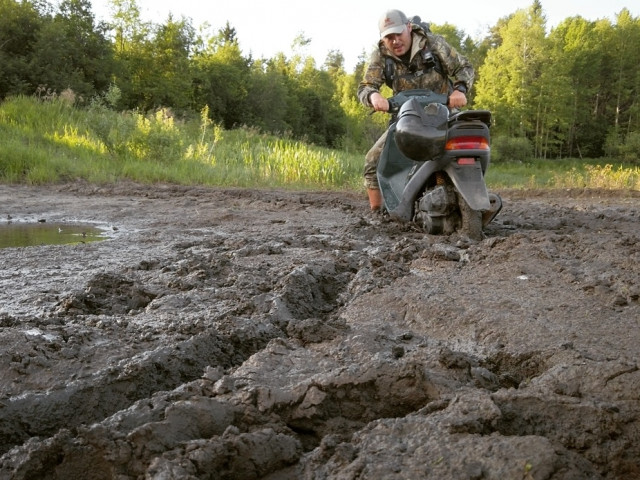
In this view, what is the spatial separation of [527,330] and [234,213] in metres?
4.80

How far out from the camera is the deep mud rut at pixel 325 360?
1.46 m

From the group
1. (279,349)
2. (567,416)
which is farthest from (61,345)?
(567,416)

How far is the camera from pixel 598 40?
201 feet

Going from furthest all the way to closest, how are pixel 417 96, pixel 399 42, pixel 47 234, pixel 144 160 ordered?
1. pixel 144 160
2. pixel 47 234
3. pixel 399 42
4. pixel 417 96

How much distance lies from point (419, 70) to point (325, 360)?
14.0 feet

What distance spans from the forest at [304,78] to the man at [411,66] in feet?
55.0

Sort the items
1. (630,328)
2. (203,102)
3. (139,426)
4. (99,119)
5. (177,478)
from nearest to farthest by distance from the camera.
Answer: (177,478) < (139,426) < (630,328) < (99,119) < (203,102)

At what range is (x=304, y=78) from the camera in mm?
62531

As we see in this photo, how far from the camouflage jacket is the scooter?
0.96 meters

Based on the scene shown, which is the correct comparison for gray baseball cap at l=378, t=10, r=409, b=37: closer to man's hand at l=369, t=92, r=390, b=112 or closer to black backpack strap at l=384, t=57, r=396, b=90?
black backpack strap at l=384, t=57, r=396, b=90

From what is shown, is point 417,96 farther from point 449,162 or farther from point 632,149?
point 632,149

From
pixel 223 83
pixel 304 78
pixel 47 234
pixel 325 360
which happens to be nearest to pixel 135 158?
pixel 47 234

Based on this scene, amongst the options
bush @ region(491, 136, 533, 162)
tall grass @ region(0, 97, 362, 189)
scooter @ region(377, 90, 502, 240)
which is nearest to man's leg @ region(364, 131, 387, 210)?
scooter @ region(377, 90, 502, 240)

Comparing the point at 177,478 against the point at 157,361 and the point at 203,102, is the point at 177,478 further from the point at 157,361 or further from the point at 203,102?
the point at 203,102
